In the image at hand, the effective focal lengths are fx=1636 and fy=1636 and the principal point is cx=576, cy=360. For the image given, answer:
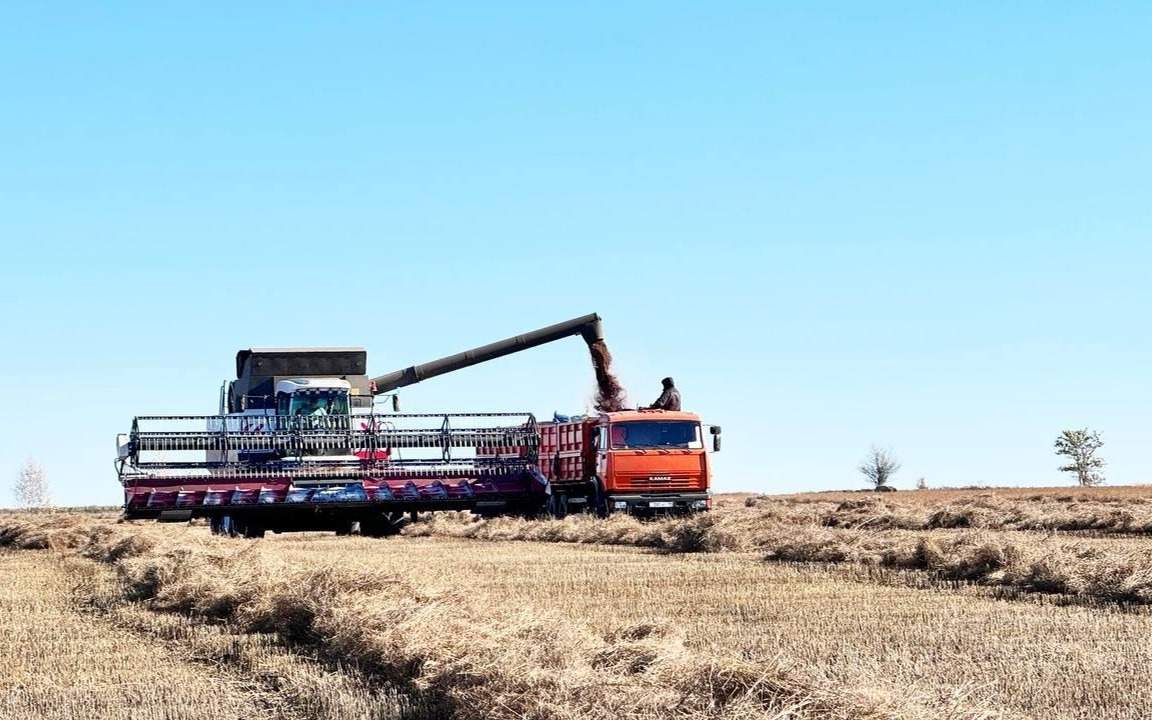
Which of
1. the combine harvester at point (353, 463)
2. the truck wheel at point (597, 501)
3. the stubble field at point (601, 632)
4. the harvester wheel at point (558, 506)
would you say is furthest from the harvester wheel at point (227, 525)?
the stubble field at point (601, 632)

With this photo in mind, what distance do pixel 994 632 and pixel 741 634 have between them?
1.86 meters

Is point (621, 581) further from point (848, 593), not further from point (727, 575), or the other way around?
point (848, 593)

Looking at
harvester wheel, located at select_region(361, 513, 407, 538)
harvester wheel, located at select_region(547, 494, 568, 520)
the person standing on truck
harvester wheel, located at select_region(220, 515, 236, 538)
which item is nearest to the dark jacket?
the person standing on truck

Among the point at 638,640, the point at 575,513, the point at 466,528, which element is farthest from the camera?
the point at 575,513

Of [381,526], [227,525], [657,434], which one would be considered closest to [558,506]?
[657,434]

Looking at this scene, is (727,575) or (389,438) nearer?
(727,575)

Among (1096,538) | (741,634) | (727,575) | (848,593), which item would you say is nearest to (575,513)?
(1096,538)

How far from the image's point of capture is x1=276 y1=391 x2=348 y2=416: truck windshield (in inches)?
1296

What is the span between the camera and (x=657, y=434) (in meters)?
32.1

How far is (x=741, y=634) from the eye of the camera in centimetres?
1213

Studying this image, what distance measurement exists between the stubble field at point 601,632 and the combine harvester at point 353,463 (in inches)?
279

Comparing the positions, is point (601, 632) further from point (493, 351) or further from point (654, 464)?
point (493, 351)

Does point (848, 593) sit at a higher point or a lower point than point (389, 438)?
lower

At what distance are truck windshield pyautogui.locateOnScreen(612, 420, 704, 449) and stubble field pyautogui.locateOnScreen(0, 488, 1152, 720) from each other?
8.53m
